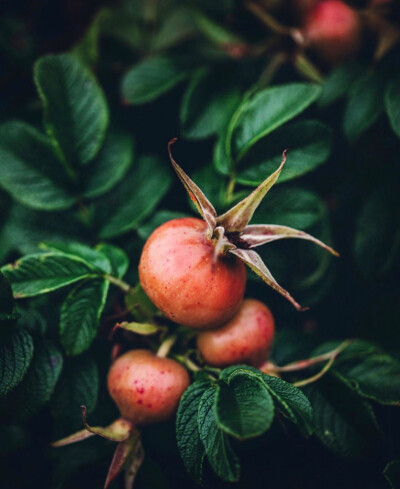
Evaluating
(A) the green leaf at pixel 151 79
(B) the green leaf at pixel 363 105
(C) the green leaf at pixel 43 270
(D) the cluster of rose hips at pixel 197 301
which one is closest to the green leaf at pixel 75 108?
(A) the green leaf at pixel 151 79

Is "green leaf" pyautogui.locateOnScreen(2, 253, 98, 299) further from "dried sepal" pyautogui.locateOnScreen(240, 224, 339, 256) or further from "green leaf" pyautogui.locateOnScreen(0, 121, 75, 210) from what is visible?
"dried sepal" pyautogui.locateOnScreen(240, 224, 339, 256)

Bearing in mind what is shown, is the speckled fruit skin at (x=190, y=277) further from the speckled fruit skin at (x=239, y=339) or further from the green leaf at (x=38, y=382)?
the green leaf at (x=38, y=382)

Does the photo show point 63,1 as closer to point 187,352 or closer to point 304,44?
point 304,44

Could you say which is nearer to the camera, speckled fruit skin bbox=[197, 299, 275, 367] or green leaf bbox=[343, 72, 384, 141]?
speckled fruit skin bbox=[197, 299, 275, 367]

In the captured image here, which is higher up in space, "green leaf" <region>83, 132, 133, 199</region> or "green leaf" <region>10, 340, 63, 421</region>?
"green leaf" <region>83, 132, 133, 199</region>

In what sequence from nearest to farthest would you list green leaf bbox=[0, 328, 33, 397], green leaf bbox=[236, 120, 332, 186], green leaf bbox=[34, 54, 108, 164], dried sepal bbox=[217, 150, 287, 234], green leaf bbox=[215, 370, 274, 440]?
1. green leaf bbox=[215, 370, 274, 440]
2. dried sepal bbox=[217, 150, 287, 234]
3. green leaf bbox=[0, 328, 33, 397]
4. green leaf bbox=[236, 120, 332, 186]
5. green leaf bbox=[34, 54, 108, 164]

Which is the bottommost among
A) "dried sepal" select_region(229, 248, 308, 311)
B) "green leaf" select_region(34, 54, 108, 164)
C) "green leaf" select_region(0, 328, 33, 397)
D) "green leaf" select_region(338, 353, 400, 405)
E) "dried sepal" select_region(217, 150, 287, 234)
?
"green leaf" select_region(338, 353, 400, 405)

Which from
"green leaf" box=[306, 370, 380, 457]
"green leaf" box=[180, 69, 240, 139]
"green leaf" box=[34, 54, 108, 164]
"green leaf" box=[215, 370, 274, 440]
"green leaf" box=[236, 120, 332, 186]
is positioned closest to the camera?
"green leaf" box=[215, 370, 274, 440]

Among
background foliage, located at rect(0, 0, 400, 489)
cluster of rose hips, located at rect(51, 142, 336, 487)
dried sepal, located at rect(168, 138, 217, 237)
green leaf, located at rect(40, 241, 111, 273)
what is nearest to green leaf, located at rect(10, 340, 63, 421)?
background foliage, located at rect(0, 0, 400, 489)
